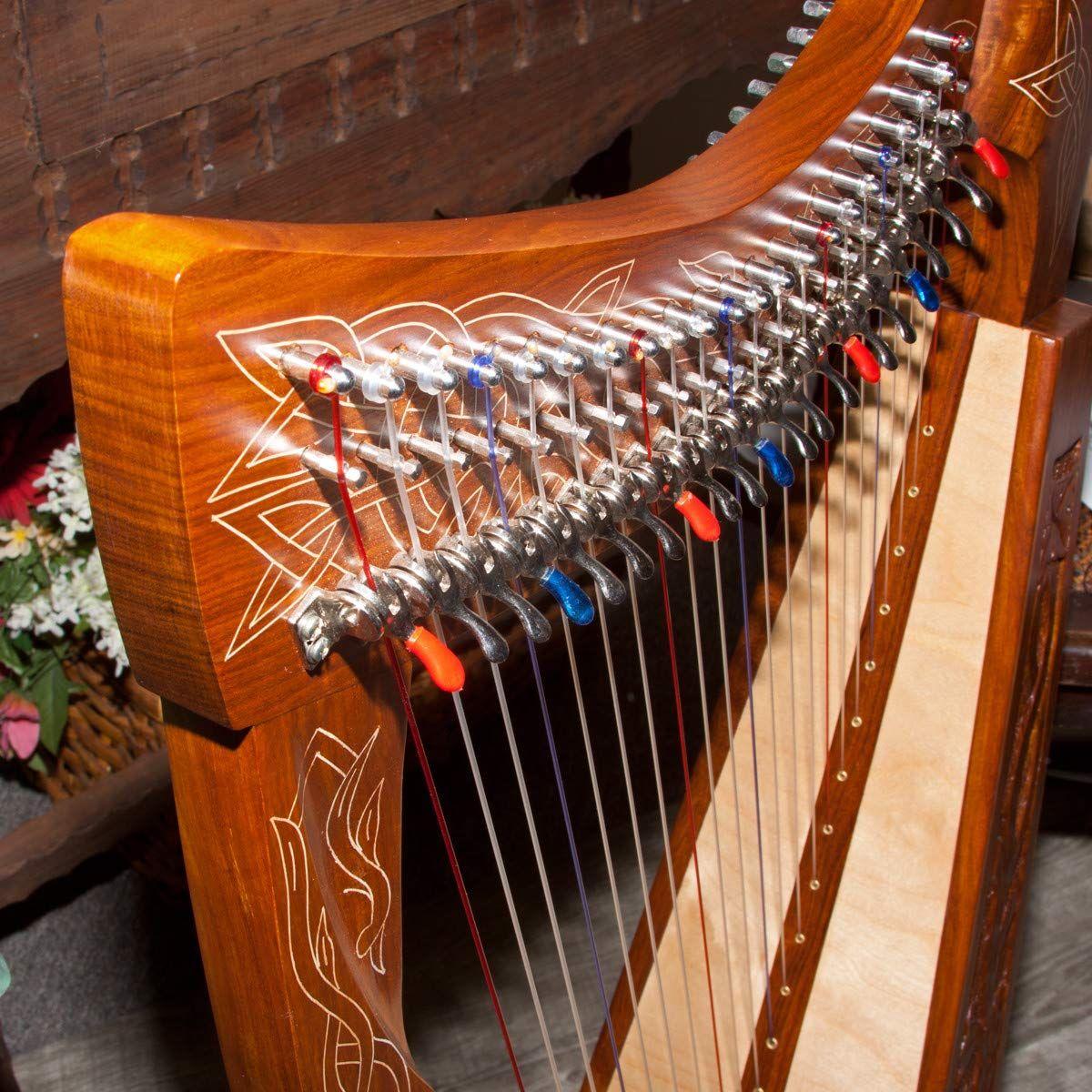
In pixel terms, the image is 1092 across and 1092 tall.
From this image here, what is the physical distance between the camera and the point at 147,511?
65 centimetres

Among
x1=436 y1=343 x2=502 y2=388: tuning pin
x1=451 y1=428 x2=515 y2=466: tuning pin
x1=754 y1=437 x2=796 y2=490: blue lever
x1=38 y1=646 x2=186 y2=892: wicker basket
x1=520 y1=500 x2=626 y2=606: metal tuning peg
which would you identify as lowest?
x1=38 y1=646 x2=186 y2=892: wicker basket

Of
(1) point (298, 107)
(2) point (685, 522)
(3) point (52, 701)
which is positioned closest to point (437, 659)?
(2) point (685, 522)

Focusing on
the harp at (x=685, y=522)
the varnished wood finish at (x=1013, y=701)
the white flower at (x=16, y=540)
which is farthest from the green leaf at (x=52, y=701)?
the varnished wood finish at (x=1013, y=701)

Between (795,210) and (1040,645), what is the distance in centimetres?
62

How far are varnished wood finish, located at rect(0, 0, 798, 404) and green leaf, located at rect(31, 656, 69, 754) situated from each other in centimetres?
76

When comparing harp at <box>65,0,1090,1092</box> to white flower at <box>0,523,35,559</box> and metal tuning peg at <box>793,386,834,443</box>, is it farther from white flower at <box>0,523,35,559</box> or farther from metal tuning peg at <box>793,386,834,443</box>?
white flower at <box>0,523,35,559</box>

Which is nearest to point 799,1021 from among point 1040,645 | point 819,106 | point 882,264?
point 1040,645

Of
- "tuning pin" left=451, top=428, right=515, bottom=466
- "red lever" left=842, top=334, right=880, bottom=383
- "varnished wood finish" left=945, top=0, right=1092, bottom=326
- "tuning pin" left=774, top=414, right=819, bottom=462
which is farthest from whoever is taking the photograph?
"varnished wood finish" left=945, top=0, right=1092, bottom=326

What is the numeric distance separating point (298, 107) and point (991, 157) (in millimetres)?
669

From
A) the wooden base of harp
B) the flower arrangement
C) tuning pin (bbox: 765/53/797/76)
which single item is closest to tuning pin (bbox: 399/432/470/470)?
tuning pin (bbox: 765/53/797/76)

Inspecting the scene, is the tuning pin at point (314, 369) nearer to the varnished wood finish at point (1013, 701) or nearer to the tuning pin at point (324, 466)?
the tuning pin at point (324, 466)

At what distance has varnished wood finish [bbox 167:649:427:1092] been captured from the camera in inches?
28.8

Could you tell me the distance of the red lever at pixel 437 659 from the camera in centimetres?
71

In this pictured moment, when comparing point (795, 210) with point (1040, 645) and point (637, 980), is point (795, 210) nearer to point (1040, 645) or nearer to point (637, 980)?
point (1040, 645)
